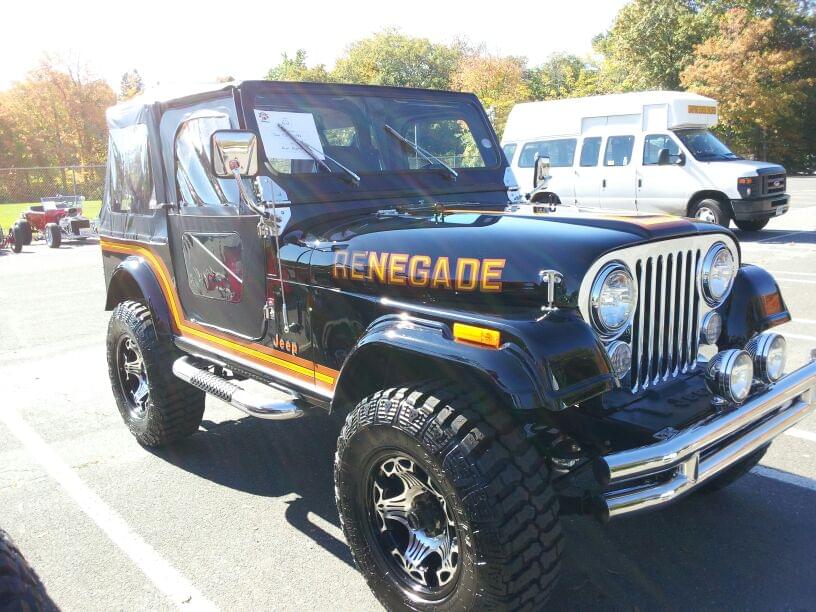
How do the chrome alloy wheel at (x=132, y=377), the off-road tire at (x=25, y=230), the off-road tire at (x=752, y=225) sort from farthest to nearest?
1. the off-road tire at (x=25, y=230)
2. the off-road tire at (x=752, y=225)
3. the chrome alloy wheel at (x=132, y=377)

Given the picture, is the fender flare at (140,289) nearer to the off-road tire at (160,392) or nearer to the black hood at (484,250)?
the off-road tire at (160,392)

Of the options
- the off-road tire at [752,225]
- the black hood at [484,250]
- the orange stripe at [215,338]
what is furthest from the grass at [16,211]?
the black hood at [484,250]

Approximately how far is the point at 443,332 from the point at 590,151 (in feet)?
37.7

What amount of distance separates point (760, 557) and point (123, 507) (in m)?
3.02

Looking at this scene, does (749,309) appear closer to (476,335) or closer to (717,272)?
(717,272)

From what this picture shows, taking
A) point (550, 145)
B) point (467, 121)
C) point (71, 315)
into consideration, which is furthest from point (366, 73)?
point (467, 121)

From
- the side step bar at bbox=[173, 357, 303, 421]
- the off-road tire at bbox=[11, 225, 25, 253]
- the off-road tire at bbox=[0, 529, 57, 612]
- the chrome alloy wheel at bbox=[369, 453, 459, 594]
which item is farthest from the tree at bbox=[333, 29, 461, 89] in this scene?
the off-road tire at bbox=[0, 529, 57, 612]

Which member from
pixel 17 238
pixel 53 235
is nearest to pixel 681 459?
pixel 17 238

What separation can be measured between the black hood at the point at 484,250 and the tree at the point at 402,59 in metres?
56.4

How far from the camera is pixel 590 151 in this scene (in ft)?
42.7

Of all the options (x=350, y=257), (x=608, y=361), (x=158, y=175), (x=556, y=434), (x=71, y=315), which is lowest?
(x=71, y=315)

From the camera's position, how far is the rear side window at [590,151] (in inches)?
508

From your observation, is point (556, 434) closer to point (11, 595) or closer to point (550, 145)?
point (11, 595)

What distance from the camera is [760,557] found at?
2.92m
